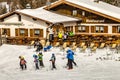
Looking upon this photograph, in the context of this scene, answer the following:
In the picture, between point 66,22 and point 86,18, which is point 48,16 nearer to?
point 66,22

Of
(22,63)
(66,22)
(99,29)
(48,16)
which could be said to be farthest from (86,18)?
(22,63)

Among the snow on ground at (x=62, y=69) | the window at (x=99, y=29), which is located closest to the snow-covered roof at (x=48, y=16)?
the window at (x=99, y=29)

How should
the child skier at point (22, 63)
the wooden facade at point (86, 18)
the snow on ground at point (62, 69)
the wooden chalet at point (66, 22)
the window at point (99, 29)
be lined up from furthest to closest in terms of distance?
the window at point (99, 29) → the wooden facade at point (86, 18) → the wooden chalet at point (66, 22) → the child skier at point (22, 63) → the snow on ground at point (62, 69)

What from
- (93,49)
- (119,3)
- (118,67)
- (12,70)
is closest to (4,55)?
(12,70)

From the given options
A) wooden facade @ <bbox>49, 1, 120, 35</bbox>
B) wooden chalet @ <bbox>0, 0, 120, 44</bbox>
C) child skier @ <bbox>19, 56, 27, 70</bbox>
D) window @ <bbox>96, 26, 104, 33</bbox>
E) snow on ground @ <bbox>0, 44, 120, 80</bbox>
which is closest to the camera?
snow on ground @ <bbox>0, 44, 120, 80</bbox>

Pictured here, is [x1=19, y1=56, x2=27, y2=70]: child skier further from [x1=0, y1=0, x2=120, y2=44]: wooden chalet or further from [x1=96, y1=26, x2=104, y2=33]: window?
[x1=96, y1=26, x2=104, y2=33]: window

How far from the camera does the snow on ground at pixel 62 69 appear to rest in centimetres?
2622

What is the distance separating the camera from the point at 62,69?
28469 mm

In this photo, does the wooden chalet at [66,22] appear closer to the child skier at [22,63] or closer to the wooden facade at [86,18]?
the wooden facade at [86,18]

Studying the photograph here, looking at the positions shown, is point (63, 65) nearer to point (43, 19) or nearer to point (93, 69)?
point (93, 69)

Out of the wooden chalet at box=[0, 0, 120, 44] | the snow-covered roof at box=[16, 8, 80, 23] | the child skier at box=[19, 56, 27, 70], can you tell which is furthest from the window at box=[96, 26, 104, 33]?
the child skier at box=[19, 56, 27, 70]

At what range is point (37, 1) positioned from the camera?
99.6 metres

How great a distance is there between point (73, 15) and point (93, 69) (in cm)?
1681

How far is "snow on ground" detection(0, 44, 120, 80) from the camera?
86.0ft
